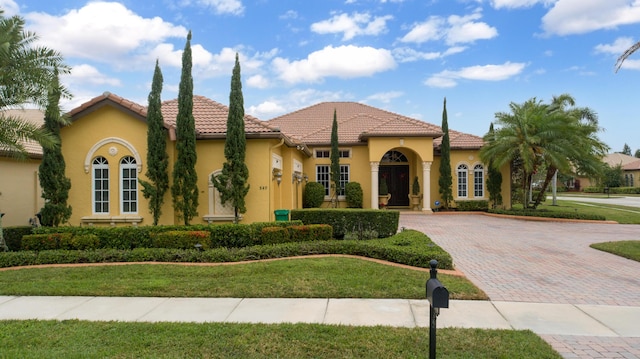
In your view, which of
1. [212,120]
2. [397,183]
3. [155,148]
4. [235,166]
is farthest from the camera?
[397,183]

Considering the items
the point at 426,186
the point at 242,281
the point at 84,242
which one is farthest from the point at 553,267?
the point at 426,186

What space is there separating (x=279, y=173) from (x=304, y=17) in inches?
250

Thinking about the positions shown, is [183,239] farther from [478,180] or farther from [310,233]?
[478,180]

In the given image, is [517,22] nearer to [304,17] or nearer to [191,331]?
[304,17]

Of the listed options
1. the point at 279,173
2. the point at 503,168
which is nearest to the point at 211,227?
the point at 279,173

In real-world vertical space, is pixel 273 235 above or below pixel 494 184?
below

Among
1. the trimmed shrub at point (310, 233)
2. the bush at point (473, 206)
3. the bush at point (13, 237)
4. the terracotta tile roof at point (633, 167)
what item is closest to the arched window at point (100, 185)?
the bush at point (13, 237)

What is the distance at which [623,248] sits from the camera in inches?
418

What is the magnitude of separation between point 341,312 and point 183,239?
5730 mm

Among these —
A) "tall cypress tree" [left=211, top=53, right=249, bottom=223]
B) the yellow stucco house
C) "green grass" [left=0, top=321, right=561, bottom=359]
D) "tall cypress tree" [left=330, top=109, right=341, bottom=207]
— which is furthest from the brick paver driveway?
"tall cypress tree" [left=211, top=53, right=249, bottom=223]

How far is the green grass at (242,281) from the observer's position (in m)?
6.41

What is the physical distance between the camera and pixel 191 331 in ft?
15.5

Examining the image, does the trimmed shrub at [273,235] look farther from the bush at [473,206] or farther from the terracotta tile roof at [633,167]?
the terracotta tile roof at [633,167]

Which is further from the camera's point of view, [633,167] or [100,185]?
[633,167]
